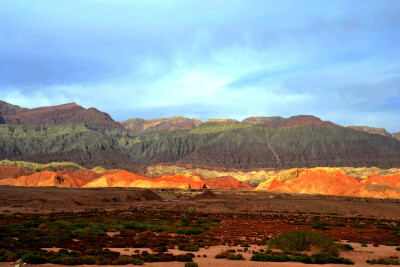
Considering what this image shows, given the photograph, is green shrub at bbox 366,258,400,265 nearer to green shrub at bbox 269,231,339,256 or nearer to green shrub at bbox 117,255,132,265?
green shrub at bbox 269,231,339,256

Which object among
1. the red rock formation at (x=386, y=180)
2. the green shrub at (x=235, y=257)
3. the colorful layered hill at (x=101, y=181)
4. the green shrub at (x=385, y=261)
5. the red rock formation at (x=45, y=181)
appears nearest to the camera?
the green shrub at (x=385, y=261)

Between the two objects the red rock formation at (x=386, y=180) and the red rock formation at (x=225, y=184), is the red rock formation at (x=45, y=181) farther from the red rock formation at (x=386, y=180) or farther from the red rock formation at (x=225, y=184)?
the red rock formation at (x=386, y=180)

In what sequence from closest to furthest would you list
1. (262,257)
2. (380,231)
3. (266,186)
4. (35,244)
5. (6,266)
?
(6,266) < (262,257) < (35,244) < (380,231) < (266,186)

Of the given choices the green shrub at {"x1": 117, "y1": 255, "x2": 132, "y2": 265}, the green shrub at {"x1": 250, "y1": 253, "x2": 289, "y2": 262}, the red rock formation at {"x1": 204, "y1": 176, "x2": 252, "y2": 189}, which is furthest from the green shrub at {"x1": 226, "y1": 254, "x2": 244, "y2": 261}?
the red rock formation at {"x1": 204, "y1": 176, "x2": 252, "y2": 189}

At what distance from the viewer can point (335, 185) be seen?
11838 centimetres

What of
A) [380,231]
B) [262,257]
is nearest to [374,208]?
[380,231]

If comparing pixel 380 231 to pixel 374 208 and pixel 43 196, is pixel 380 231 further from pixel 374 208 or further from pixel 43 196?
pixel 43 196

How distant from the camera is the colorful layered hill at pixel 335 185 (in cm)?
11362

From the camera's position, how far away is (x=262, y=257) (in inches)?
883

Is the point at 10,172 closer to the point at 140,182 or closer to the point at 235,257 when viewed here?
the point at 140,182

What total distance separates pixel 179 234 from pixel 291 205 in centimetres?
4786

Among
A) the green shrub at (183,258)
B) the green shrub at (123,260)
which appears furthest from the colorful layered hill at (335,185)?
the green shrub at (123,260)

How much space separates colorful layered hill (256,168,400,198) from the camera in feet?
373

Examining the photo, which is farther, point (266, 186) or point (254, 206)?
point (266, 186)
